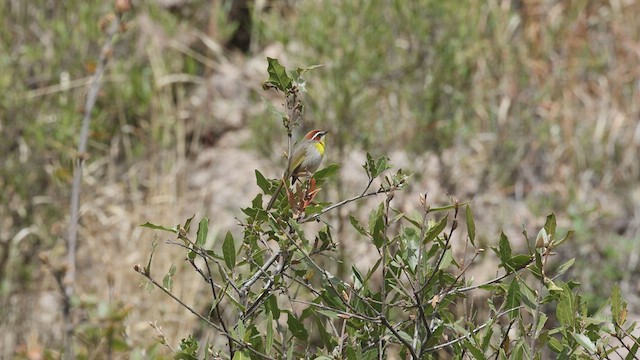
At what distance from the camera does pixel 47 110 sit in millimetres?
6047

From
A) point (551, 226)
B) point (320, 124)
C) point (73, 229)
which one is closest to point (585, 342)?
point (551, 226)

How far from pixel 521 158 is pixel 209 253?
4724 millimetres

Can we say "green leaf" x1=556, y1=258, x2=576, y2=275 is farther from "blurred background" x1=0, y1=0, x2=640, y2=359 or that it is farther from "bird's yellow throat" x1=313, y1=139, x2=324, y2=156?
"blurred background" x1=0, y1=0, x2=640, y2=359

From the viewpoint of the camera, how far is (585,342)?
1.48 metres

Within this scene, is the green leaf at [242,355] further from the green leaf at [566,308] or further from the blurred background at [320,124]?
the blurred background at [320,124]

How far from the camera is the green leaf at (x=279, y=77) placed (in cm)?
163

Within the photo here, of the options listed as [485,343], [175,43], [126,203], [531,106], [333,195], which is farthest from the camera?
[175,43]

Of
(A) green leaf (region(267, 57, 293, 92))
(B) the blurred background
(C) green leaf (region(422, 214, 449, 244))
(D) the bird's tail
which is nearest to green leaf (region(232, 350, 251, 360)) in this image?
(D) the bird's tail

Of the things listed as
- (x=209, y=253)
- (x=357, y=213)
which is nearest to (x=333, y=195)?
(x=357, y=213)

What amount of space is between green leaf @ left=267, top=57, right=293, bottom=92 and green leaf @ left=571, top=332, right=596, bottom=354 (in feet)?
2.22

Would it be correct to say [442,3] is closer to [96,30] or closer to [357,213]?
[357,213]

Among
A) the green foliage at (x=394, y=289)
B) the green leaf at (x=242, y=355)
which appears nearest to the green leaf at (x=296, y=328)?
the green foliage at (x=394, y=289)

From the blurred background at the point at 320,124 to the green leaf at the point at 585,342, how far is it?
11.3 feet

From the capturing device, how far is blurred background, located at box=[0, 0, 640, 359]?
535cm
